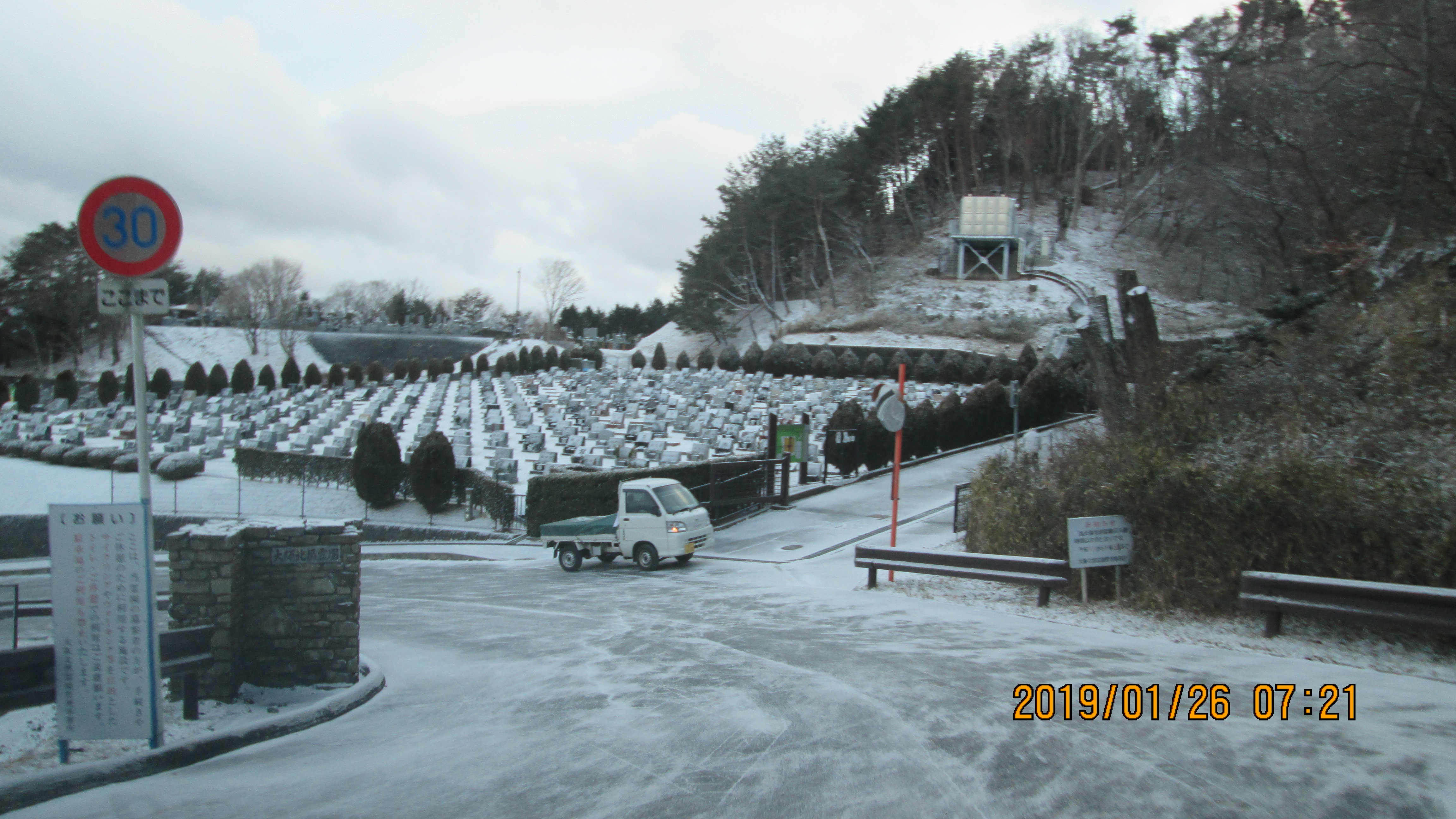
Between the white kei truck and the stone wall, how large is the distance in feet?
31.5

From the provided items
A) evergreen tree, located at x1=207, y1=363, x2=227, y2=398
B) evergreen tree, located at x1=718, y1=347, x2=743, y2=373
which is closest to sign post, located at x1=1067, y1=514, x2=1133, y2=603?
evergreen tree, located at x1=718, y1=347, x2=743, y2=373

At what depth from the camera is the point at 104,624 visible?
202 inches

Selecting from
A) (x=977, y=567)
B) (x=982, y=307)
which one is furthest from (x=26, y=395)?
(x=982, y=307)

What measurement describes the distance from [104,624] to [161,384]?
49236mm

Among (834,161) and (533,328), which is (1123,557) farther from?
(533,328)

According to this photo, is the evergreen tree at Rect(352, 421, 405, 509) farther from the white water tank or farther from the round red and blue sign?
the white water tank

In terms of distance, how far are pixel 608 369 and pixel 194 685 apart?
52.5 metres

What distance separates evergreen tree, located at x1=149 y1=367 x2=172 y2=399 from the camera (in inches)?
1812

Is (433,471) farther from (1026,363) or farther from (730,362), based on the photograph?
(730,362)

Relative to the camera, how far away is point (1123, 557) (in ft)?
34.6

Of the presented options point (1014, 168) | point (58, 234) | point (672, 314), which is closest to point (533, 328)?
point (672, 314)

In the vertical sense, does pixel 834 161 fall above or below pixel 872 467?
above

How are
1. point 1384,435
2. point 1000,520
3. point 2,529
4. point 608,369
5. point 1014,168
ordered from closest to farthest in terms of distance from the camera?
point 1384,435, point 1000,520, point 2,529, point 608,369, point 1014,168
